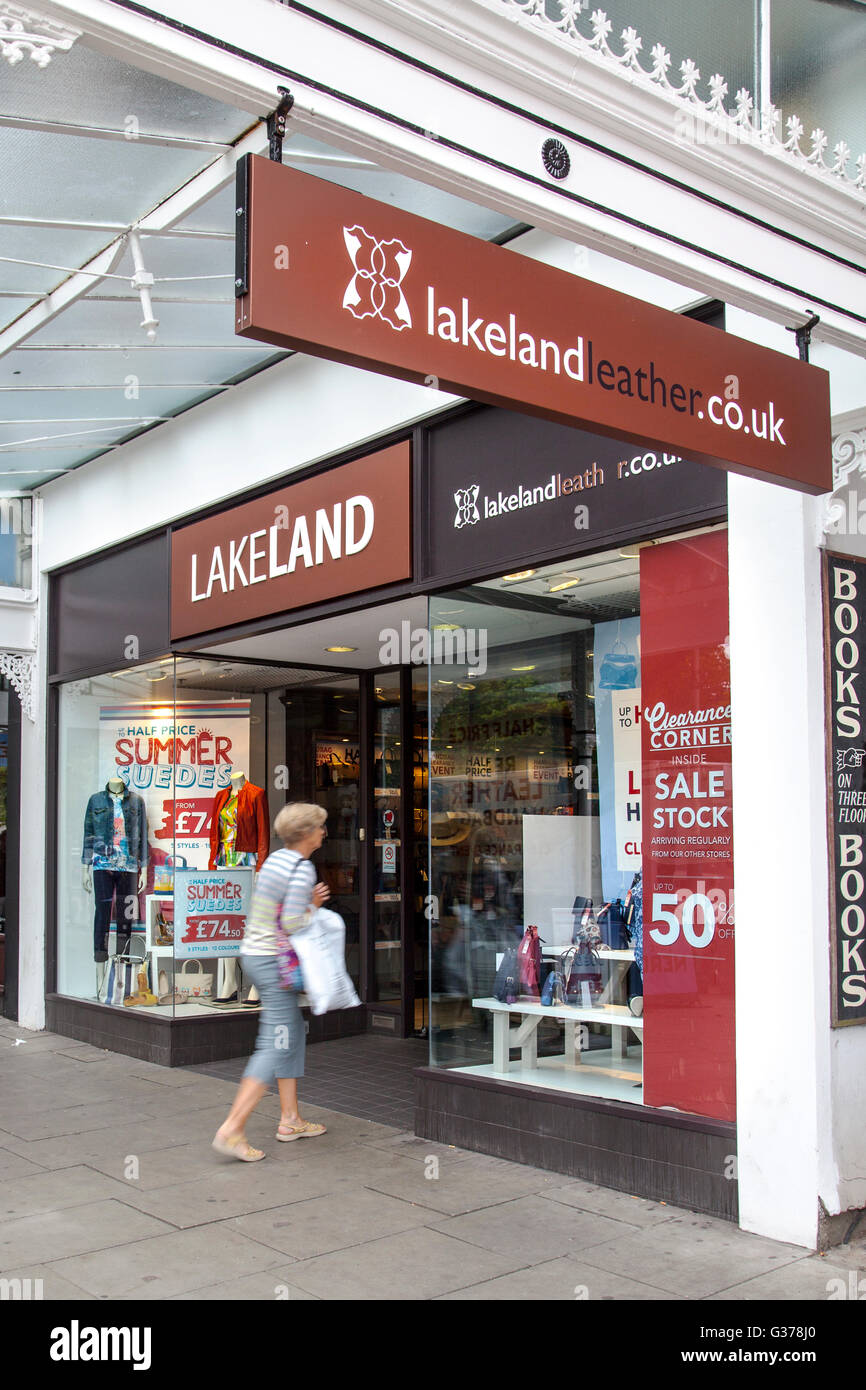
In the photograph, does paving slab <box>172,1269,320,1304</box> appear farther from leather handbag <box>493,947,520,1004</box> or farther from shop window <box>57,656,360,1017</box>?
shop window <box>57,656,360,1017</box>

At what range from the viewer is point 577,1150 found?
18.5 ft

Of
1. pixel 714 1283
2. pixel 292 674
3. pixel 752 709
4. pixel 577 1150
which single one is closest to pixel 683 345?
pixel 752 709

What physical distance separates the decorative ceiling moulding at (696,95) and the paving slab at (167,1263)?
169 inches

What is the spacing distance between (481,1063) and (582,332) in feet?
13.7

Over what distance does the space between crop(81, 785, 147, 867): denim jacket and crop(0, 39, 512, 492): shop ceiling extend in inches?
115

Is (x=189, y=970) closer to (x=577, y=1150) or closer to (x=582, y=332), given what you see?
(x=577, y=1150)

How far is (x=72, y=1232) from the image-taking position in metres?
5.02

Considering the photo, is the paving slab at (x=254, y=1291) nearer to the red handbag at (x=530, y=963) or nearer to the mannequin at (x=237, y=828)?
the red handbag at (x=530, y=963)

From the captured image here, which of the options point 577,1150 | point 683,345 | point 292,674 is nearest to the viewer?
point 683,345

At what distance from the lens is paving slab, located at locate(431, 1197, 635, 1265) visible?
4715mm

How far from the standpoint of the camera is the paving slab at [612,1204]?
199 inches

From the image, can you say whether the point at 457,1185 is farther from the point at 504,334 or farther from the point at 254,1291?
the point at 504,334

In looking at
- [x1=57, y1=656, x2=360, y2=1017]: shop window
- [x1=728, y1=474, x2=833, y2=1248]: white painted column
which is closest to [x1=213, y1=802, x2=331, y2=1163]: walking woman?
[x1=728, y1=474, x2=833, y2=1248]: white painted column

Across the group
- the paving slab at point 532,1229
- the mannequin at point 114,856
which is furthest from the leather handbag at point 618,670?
the mannequin at point 114,856
